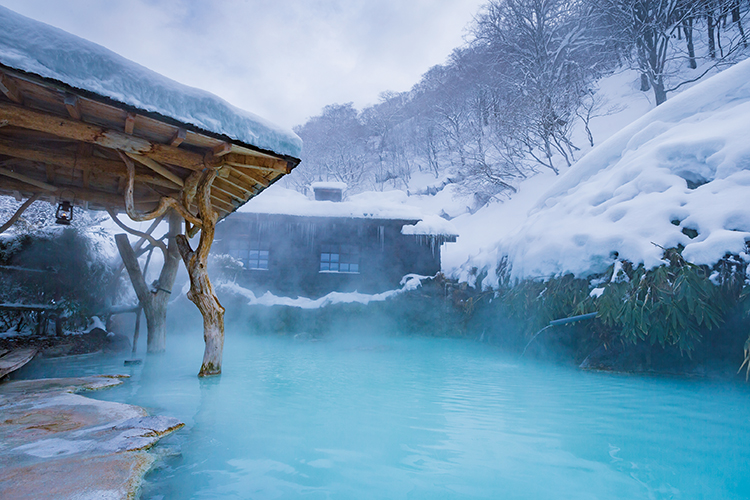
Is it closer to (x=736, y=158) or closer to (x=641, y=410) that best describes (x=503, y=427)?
(x=641, y=410)

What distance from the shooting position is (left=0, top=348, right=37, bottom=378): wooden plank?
3846 millimetres

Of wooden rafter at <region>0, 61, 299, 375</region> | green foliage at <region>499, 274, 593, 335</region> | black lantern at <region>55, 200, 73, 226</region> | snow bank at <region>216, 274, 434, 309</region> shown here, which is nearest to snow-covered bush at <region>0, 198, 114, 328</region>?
wooden rafter at <region>0, 61, 299, 375</region>

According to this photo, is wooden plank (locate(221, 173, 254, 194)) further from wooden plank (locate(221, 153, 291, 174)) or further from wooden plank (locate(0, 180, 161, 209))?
wooden plank (locate(0, 180, 161, 209))

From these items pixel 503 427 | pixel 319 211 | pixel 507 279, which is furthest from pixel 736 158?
pixel 319 211

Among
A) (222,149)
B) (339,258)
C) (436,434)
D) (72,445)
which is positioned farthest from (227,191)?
(339,258)

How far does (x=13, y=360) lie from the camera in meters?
4.30

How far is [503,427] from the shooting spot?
2.97 metres

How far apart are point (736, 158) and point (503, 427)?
18.3ft

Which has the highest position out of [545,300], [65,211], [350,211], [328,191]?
[328,191]

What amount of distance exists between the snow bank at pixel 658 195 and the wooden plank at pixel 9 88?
24.2 feet

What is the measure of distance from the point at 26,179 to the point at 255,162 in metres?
3.67

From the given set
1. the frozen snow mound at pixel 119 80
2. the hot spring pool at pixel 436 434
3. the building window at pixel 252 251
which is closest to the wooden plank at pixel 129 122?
the frozen snow mound at pixel 119 80

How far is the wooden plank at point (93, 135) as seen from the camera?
3.19 m

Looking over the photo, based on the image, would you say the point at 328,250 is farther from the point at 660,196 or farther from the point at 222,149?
the point at 660,196
